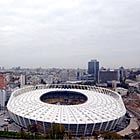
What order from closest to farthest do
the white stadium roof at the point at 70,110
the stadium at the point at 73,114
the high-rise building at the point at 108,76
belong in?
the stadium at the point at 73,114
the white stadium roof at the point at 70,110
the high-rise building at the point at 108,76

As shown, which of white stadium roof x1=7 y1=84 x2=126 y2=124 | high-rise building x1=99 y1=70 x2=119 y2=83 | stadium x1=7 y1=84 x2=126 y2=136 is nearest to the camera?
stadium x1=7 y1=84 x2=126 y2=136

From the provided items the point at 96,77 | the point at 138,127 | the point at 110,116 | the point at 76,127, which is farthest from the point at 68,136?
the point at 96,77

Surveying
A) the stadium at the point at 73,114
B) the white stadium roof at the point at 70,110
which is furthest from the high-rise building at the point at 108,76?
the white stadium roof at the point at 70,110

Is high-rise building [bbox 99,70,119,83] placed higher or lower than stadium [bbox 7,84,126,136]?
lower

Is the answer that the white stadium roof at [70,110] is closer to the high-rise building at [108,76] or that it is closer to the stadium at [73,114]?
the stadium at [73,114]

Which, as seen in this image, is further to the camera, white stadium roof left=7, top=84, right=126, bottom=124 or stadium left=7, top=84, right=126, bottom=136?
white stadium roof left=7, top=84, right=126, bottom=124

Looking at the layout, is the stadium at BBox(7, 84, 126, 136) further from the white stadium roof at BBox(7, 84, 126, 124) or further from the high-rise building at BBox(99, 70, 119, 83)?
the high-rise building at BBox(99, 70, 119, 83)

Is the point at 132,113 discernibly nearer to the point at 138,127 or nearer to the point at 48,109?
the point at 138,127

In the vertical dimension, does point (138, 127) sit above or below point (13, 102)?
below

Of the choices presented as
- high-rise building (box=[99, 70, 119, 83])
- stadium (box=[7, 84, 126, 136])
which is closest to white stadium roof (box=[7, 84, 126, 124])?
stadium (box=[7, 84, 126, 136])

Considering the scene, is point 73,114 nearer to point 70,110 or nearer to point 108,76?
point 70,110

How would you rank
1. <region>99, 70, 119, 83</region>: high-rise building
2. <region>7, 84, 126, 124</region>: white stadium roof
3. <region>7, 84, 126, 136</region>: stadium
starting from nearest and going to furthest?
<region>7, 84, 126, 136</region>: stadium, <region>7, 84, 126, 124</region>: white stadium roof, <region>99, 70, 119, 83</region>: high-rise building
